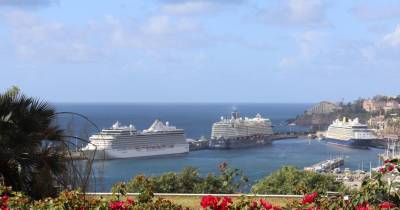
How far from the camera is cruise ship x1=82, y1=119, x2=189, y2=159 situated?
40.8 metres

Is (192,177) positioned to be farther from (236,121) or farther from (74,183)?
(236,121)

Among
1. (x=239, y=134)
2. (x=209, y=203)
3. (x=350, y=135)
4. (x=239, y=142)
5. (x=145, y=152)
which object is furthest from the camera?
(x=350, y=135)

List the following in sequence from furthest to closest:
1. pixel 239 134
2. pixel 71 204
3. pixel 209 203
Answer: pixel 239 134, pixel 71 204, pixel 209 203

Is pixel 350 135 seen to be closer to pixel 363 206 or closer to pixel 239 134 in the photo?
pixel 239 134

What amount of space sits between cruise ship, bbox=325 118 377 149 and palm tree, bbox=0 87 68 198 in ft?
172

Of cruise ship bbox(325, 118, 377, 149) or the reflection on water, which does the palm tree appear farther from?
cruise ship bbox(325, 118, 377, 149)

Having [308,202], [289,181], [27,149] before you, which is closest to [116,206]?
[308,202]

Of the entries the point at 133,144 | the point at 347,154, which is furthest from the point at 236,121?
the point at 133,144

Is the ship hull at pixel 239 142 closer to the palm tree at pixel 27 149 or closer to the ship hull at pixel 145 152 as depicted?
the ship hull at pixel 145 152

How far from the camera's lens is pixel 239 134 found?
185 feet

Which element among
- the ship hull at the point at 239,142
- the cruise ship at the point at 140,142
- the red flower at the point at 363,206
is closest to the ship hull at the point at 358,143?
the ship hull at the point at 239,142

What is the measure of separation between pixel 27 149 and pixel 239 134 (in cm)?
5177

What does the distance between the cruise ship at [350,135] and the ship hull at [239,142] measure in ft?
22.7

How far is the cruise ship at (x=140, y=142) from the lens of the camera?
40.8m
